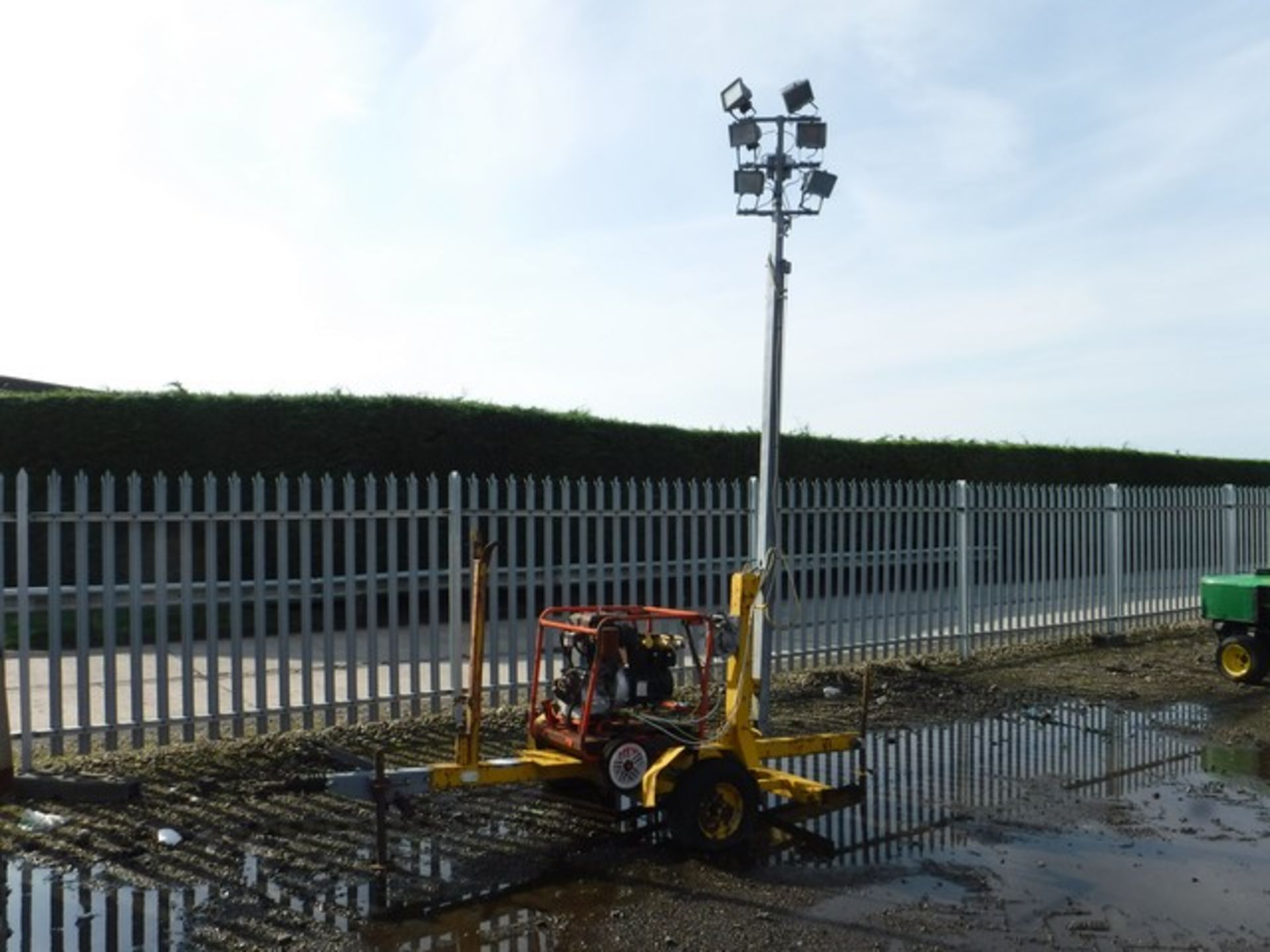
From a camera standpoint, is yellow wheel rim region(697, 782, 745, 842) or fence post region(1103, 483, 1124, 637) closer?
yellow wheel rim region(697, 782, 745, 842)

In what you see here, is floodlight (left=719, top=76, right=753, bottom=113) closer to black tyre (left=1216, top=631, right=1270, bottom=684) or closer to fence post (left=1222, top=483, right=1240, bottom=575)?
black tyre (left=1216, top=631, right=1270, bottom=684)

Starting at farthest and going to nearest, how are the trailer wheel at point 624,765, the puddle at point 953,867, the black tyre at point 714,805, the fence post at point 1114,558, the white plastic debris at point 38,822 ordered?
the fence post at point 1114,558 → the white plastic debris at point 38,822 → the trailer wheel at point 624,765 → the black tyre at point 714,805 → the puddle at point 953,867

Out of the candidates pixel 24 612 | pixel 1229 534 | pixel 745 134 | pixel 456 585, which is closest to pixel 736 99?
pixel 745 134

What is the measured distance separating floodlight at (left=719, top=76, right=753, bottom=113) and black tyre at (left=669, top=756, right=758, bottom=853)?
15.6 feet

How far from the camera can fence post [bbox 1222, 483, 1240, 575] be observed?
15.8 m

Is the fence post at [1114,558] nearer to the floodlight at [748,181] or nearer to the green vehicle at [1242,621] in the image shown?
the green vehicle at [1242,621]

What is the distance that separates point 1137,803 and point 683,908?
3.34m

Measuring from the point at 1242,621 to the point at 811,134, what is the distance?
6559 millimetres

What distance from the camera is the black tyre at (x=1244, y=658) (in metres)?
10.9

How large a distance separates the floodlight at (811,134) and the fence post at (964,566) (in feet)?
17.0

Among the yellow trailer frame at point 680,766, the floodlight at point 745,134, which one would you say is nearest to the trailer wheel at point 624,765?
the yellow trailer frame at point 680,766

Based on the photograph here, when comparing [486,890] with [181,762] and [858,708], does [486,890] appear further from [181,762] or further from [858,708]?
[858,708]

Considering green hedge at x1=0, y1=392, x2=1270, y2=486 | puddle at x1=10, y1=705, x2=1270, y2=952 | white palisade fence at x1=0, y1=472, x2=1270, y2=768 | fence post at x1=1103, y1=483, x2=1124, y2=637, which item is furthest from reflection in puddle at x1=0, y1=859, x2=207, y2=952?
fence post at x1=1103, y1=483, x2=1124, y2=637

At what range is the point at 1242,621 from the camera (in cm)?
1094
